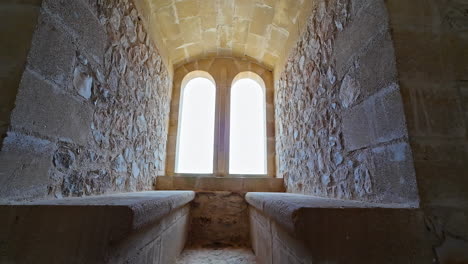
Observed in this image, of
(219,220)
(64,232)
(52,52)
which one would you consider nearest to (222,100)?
(219,220)

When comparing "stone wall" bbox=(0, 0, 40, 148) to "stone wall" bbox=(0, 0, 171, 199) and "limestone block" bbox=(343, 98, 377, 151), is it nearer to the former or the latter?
"stone wall" bbox=(0, 0, 171, 199)

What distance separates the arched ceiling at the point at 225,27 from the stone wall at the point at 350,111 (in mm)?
487

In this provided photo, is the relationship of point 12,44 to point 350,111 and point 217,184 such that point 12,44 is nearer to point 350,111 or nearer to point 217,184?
point 350,111

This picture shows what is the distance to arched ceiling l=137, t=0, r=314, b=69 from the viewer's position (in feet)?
8.08

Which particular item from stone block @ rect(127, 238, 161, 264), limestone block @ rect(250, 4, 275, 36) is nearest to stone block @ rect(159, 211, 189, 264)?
stone block @ rect(127, 238, 161, 264)

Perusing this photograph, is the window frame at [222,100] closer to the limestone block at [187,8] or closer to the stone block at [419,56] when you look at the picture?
the limestone block at [187,8]

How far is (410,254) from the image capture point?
0.84 m

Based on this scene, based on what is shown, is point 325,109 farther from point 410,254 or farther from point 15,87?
point 15,87

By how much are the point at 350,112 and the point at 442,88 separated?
43 cm

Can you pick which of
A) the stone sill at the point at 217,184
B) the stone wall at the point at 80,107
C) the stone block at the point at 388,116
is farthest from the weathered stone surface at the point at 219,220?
the stone block at the point at 388,116

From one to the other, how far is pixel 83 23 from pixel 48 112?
0.63 meters

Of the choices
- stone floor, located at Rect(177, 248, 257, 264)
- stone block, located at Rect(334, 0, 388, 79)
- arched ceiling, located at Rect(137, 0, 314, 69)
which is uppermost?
arched ceiling, located at Rect(137, 0, 314, 69)

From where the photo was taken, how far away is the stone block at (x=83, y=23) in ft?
3.78

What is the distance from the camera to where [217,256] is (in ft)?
7.33
